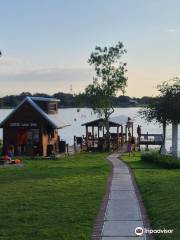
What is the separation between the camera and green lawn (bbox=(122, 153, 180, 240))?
12758 millimetres

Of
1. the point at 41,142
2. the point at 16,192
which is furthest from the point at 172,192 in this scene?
the point at 41,142

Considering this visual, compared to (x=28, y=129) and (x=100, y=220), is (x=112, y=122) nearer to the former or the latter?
(x=28, y=129)

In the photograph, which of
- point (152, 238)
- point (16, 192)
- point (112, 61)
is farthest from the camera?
point (112, 61)

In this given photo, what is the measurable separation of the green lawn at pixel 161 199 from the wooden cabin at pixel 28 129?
1987 centimetres

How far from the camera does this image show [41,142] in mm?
43469

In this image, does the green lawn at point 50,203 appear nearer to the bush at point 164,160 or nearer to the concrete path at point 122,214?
the concrete path at point 122,214

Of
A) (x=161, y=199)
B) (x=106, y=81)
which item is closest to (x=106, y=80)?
(x=106, y=81)

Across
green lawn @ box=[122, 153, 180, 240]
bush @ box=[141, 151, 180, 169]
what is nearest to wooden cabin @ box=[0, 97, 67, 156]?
bush @ box=[141, 151, 180, 169]

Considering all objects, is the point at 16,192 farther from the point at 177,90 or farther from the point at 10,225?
the point at 177,90

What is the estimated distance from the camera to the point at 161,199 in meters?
16.4

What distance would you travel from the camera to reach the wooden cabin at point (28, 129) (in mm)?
43656

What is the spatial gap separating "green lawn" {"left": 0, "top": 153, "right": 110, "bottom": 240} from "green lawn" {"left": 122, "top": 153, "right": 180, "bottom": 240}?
1416 millimetres

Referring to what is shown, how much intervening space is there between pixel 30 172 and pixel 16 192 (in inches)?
299

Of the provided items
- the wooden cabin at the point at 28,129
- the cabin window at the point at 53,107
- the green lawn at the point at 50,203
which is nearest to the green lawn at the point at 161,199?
the green lawn at the point at 50,203
